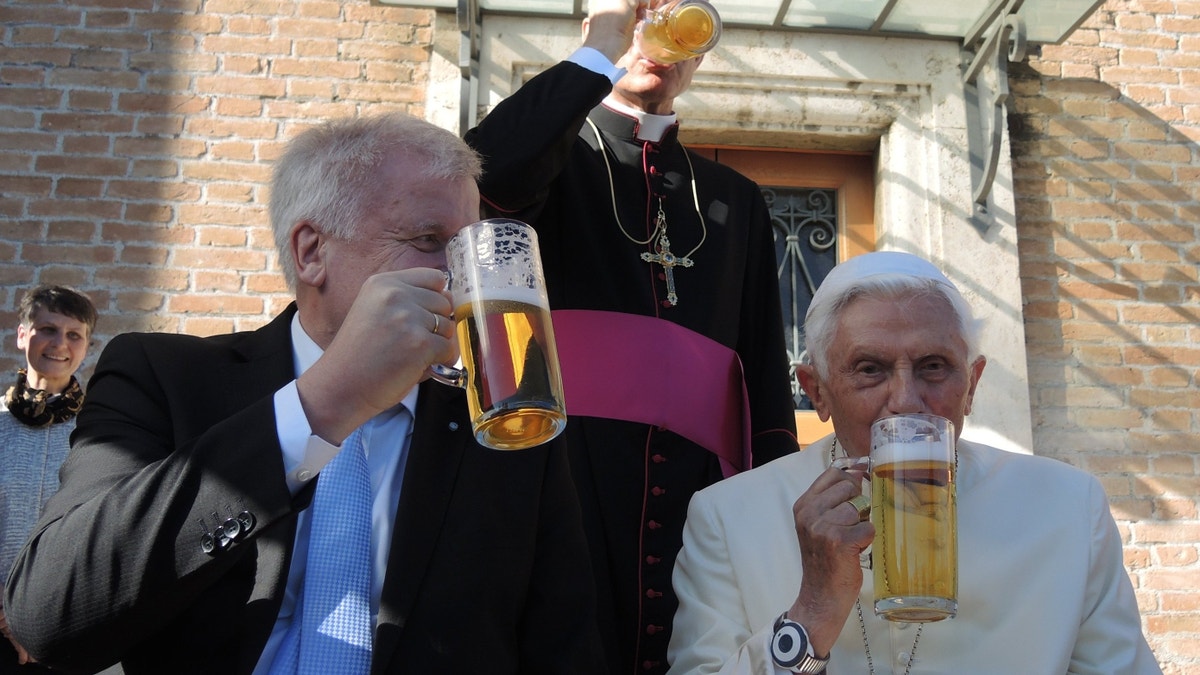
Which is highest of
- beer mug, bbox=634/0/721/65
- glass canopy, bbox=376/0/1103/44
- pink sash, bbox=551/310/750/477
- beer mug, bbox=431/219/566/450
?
glass canopy, bbox=376/0/1103/44

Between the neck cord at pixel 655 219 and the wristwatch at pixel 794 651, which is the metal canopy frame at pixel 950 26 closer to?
the neck cord at pixel 655 219

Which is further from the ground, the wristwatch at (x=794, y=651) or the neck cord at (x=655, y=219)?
the neck cord at (x=655, y=219)

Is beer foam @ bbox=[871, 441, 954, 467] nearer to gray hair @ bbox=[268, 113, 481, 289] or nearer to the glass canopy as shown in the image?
gray hair @ bbox=[268, 113, 481, 289]

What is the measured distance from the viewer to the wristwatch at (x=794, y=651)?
200cm

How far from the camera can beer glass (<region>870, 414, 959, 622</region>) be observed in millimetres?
1870

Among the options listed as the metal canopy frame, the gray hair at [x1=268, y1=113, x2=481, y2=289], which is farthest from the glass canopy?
the gray hair at [x1=268, y1=113, x2=481, y2=289]

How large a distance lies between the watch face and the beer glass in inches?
6.0

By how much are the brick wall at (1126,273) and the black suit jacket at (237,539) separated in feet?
10.7

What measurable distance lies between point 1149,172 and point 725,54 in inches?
71.2

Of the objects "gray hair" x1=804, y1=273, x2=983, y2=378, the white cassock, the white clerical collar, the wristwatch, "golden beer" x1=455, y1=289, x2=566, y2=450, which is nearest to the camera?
Answer: "golden beer" x1=455, y1=289, x2=566, y2=450

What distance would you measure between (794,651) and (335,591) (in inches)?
28.2

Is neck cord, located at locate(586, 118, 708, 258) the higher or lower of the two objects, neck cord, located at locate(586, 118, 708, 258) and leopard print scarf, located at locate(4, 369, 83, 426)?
the higher

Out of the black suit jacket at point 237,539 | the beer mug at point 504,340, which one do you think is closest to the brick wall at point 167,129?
the black suit jacket at point 237,539

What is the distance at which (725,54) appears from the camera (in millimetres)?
5086
